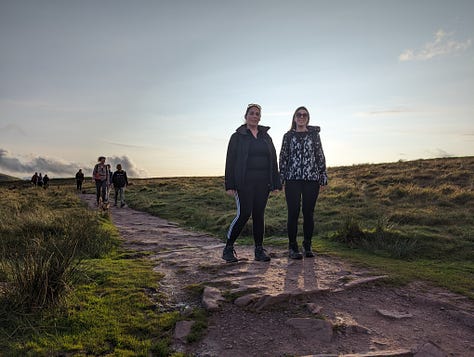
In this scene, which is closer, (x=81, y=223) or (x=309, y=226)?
(x=309, y=226)

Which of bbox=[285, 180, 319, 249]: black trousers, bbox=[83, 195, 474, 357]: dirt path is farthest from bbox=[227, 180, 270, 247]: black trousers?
bbox=[83, 195, 474, 357]: dirt path

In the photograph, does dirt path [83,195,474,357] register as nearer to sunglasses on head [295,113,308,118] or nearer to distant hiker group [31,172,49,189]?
sunglasses on head [295,113,308,118]

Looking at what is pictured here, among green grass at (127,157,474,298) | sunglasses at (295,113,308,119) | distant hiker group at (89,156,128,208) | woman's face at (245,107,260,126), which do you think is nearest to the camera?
woman's face at (245,107,260,126)

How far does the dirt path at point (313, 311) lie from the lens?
10.6ft

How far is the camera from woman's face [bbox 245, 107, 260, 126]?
582cm

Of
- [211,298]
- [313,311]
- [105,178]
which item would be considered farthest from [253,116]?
[105,178]

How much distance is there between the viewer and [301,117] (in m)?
5.93

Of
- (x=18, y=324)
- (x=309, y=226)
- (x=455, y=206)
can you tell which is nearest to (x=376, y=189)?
(x=455, y=206)

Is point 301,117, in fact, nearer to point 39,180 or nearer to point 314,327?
point 314,327

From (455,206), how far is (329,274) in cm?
935

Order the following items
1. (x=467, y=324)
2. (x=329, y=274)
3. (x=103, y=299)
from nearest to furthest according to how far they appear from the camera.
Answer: (x=467, y=324) → (x=103, y=299) → (x=329, y=274)

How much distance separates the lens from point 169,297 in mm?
4422

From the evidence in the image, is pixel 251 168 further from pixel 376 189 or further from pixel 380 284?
pixel 376 189

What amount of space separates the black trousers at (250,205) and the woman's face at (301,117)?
3.71 feet
